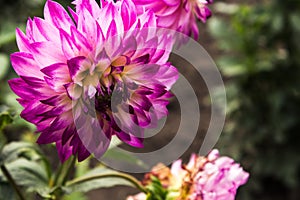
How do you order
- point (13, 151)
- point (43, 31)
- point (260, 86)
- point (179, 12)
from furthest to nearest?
point (260, 86) < point (13, 151) < point (179, 12) < point (43, 31)

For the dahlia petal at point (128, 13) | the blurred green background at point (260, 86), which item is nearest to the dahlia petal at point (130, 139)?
the dahlia petal at point (128, 13)

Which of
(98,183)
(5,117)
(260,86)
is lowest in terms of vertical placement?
(260,86)

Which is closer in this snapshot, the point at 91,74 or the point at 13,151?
the point at 91,74

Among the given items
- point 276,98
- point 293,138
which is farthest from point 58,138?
point 293,138

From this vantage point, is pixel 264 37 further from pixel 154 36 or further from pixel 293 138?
pixel 154 36

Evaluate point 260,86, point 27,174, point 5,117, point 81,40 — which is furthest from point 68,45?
point 260,86

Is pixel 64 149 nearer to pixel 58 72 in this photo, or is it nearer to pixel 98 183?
pixel 58 72

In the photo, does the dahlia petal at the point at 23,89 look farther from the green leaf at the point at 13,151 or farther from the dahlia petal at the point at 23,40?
the green leaf at the point at 13,151
